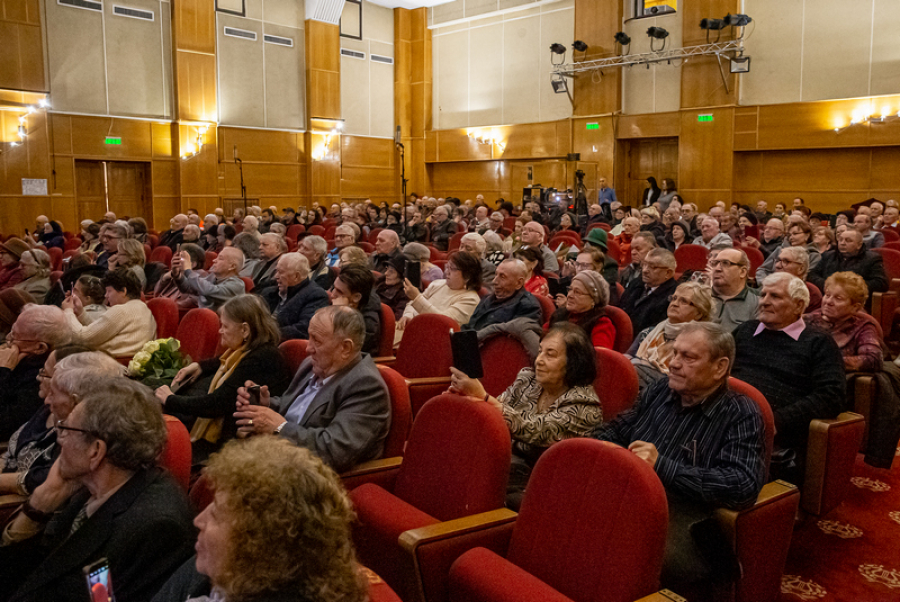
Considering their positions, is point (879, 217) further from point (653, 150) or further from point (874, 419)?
point (874, 419)

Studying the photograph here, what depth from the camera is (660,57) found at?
12.7 meters

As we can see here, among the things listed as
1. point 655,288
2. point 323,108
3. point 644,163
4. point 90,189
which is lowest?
point 655,288

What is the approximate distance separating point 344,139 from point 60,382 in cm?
1452

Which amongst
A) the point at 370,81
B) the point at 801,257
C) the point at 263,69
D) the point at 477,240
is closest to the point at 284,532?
the point at 801,257

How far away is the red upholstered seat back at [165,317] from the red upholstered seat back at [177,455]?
7.27 ft

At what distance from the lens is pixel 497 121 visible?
16.0m

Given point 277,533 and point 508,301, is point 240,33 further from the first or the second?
point 277,533

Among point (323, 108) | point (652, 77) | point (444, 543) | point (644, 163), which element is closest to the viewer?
point (444, 543)

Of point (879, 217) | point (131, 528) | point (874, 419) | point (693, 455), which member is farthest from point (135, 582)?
point (879, 217)

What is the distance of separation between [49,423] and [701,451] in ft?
7.06

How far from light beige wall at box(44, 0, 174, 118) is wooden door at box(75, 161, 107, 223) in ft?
3.24

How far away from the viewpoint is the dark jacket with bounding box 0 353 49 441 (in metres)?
2.91

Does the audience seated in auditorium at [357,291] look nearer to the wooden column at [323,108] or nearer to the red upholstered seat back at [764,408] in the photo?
the red upholstered seat back at [764,408]

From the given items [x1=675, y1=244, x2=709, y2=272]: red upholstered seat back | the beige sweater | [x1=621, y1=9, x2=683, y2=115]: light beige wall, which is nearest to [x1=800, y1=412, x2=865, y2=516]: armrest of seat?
the beige sweater
